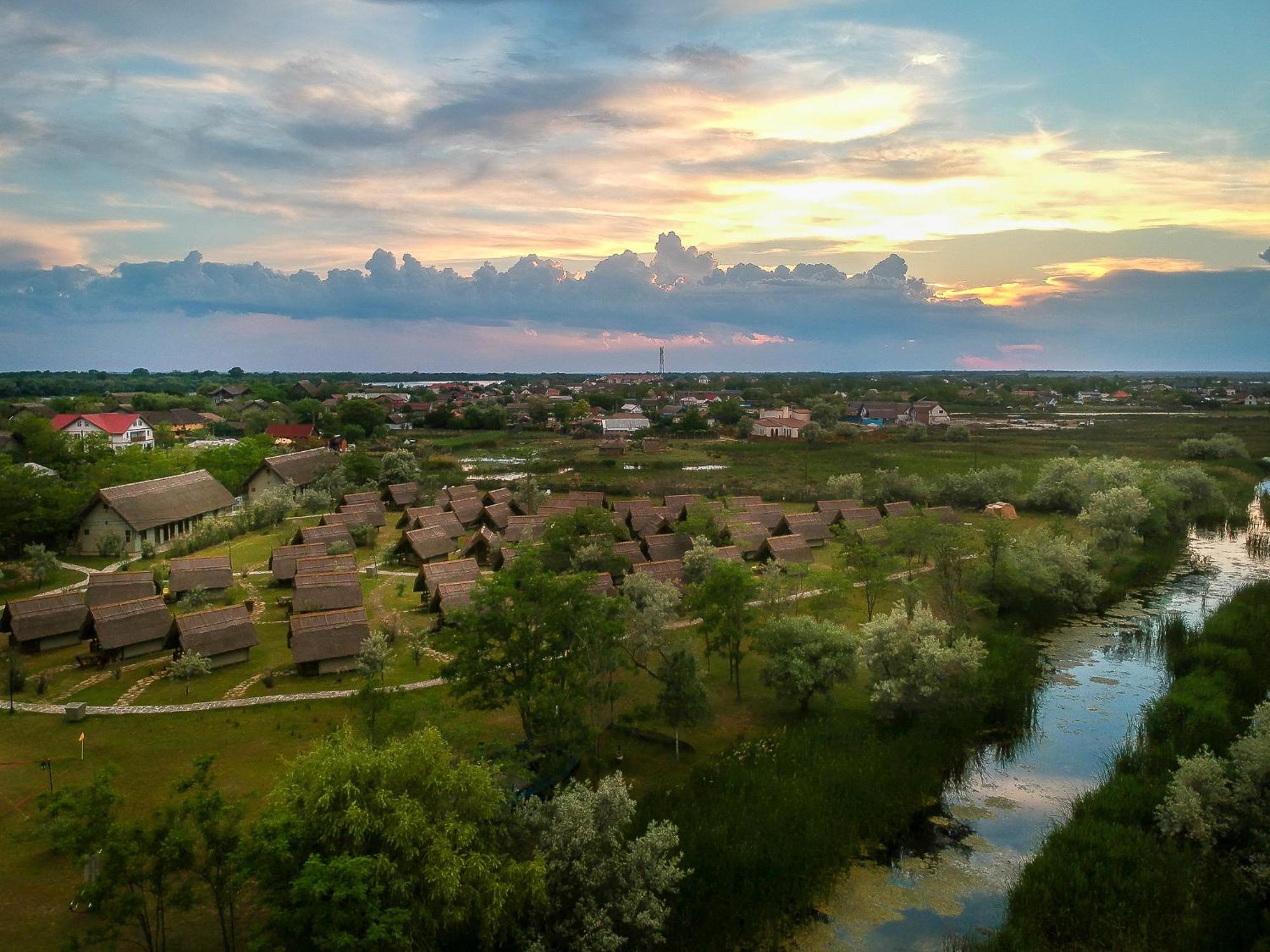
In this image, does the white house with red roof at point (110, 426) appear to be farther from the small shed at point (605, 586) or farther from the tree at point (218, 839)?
the tree at point (218, 839)

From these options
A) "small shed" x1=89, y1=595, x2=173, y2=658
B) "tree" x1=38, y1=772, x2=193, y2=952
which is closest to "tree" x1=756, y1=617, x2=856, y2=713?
"tree" x1=38, y1=772, x2=193, y2=952

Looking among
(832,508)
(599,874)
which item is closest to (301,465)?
(832,508)

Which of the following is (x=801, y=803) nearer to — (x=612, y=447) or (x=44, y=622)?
(x=44, y=622)

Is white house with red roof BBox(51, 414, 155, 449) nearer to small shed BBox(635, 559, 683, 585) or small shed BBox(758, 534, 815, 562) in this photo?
small shed BBox(635, 559, 683, 585)

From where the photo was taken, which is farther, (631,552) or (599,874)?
(631,552)

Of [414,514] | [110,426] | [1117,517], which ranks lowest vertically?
[414,514]

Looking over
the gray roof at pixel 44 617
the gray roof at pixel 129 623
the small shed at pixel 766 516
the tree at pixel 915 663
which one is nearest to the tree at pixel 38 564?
the gray roof at pixel 44 617

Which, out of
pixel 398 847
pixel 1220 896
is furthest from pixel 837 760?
pixel 398 847

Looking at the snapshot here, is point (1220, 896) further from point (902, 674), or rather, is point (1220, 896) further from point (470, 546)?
point (470, 546)
